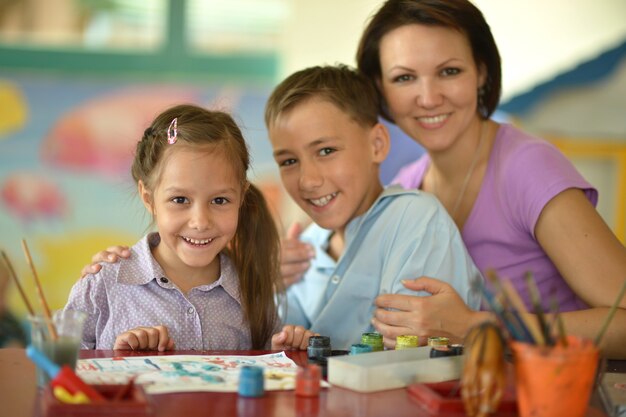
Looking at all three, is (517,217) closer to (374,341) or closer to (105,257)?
(374,341)

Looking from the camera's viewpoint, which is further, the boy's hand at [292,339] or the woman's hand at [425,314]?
the woman's hand at [425,314]

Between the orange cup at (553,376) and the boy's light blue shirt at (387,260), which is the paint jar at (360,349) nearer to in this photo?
the orange cup at (553,376)

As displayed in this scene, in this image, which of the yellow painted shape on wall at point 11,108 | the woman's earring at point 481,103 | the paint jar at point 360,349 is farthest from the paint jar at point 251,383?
the yellow painted shape on wall at point 11,108

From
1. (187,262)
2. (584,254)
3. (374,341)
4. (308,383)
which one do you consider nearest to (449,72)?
(584,254)

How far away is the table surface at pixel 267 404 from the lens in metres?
1.05

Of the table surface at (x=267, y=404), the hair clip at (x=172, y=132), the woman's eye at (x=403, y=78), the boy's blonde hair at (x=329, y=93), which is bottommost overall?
A: the table surface at (x=267, y=404)

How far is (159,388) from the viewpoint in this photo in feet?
3.74

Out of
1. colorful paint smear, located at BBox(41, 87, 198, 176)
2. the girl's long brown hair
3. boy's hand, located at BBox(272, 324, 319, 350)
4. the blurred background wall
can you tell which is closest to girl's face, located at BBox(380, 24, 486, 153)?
the girl's long brown hair

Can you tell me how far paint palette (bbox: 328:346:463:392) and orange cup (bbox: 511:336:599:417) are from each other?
0.20m

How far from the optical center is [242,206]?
6.28 feet

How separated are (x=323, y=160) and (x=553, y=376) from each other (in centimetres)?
108

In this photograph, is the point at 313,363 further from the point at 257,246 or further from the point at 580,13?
the point at 580,13

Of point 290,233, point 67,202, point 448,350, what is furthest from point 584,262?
point 67,202

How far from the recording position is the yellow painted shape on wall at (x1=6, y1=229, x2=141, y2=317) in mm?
4461
